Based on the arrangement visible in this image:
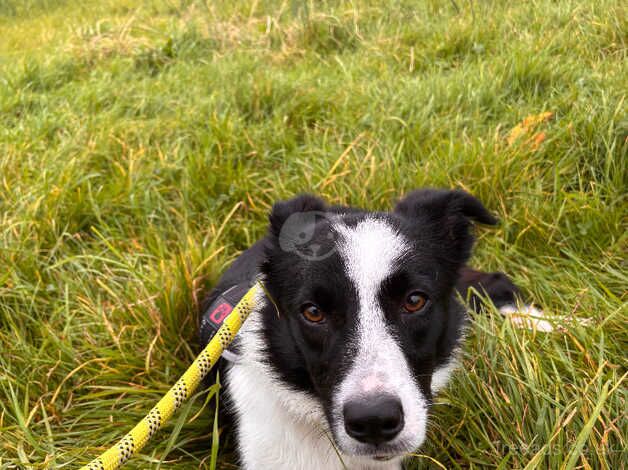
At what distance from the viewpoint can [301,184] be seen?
12.0 ft

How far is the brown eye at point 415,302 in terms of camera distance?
75.0 inches

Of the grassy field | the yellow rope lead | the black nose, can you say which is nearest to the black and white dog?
the black nose

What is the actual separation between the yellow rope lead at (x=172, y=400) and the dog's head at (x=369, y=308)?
0.43ft

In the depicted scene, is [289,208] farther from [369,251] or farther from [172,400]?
[172,400]

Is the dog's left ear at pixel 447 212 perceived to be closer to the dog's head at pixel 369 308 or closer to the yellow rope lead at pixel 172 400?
the dog's head at pixel 369 308

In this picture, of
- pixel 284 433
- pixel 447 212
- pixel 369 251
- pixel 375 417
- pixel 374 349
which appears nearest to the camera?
pixel 375 417

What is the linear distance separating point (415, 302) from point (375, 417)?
0.44 m

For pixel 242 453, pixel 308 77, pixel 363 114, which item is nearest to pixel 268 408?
pixel 242 453

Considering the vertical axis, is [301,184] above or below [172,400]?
below

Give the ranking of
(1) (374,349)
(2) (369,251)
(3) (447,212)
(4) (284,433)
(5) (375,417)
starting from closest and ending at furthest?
(5) (375,417) < (1) (374,349) < (2) (369,251) < (4) (284,433) < (3) (447,212)

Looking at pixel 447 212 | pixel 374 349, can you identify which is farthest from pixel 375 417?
pixel 447 212

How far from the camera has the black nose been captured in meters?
1.63

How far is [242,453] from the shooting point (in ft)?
7.21

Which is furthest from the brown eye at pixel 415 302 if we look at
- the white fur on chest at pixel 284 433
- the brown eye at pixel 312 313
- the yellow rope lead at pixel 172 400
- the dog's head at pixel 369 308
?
the yellow rope lead at pixel 172 400
